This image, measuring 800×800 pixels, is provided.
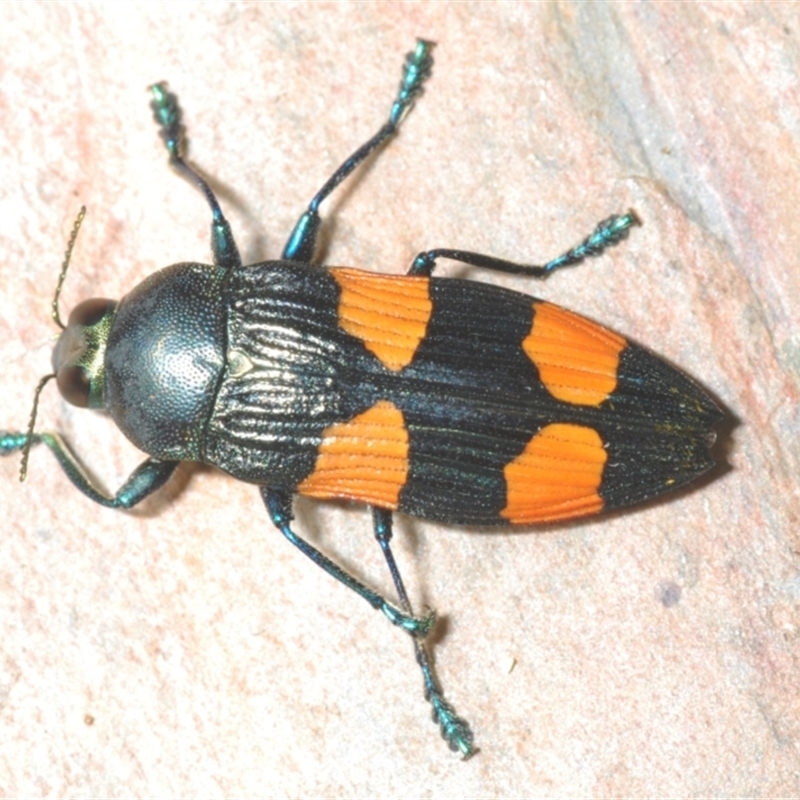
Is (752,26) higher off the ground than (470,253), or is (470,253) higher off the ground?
(752,26)

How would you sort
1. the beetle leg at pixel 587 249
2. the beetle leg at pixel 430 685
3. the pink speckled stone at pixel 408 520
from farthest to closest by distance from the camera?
the beetle leg at pixel 587 249 < the pink speckled stone at pixel 408 520 < the beetle leg at pixel 430 685

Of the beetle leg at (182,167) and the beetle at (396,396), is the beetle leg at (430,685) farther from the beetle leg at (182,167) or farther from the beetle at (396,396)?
the beetle leg at (182,167)

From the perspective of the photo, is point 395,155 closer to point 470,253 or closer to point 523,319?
point 470,253

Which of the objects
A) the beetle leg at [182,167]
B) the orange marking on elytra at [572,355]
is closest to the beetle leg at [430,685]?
the orange marking on elytra at [572,355]

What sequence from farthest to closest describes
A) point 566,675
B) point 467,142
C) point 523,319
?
point 467,142 → point 566,675 → point 523,319

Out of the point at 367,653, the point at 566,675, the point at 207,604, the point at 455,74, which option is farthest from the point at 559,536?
the point at 455,74

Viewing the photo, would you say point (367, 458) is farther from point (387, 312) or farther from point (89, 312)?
point (89, 312)

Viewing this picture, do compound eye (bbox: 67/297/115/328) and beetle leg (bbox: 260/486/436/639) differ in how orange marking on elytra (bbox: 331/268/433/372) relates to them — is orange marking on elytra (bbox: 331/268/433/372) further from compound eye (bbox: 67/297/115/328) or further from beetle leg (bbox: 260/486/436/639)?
compound eye (bbox: 67/297/115/328)
